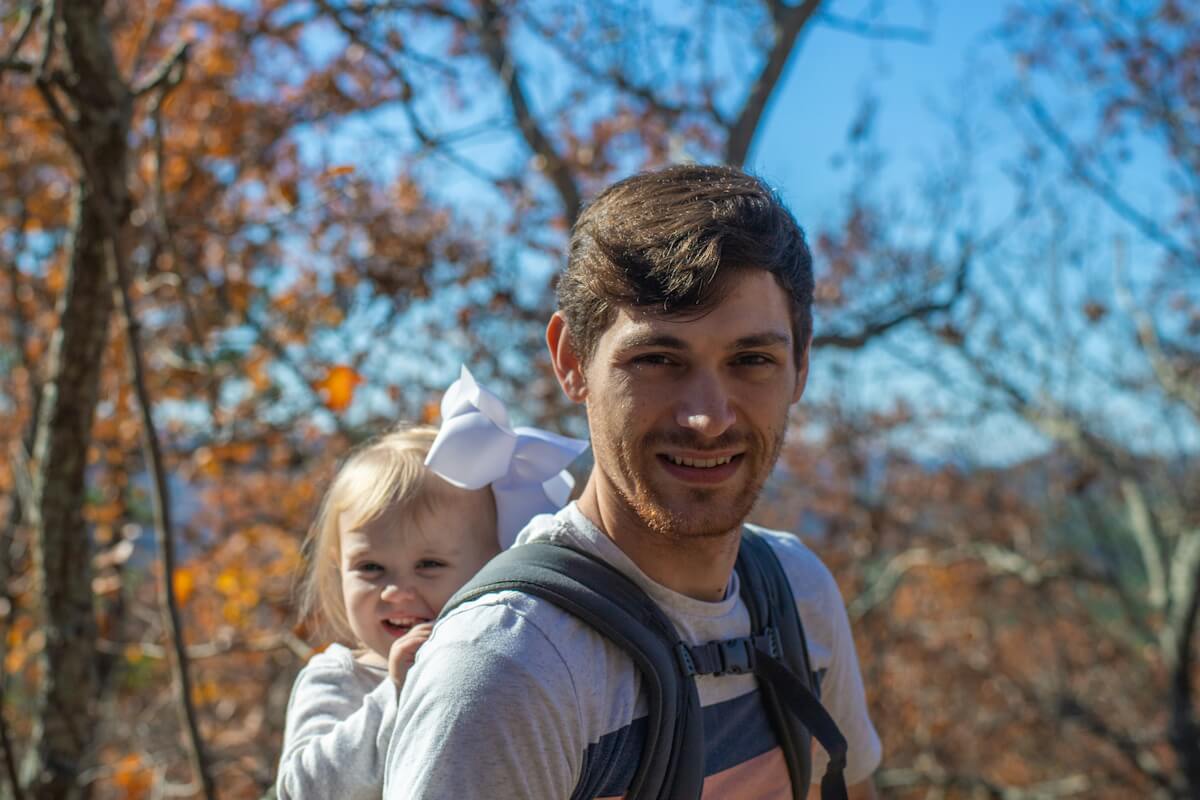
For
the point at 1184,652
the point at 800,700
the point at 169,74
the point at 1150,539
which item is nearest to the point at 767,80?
the point at 169,74

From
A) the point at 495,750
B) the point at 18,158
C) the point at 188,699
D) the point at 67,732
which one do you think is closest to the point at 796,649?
the point at 495,750

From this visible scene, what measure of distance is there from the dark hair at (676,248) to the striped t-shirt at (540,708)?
0.33 metres

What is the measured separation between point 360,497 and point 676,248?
729 mm

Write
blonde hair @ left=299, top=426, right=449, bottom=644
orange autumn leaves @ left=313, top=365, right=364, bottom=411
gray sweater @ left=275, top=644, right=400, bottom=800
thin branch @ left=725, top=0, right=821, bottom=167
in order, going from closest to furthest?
1. gray sweater @ left=275, top=644, right=400, bottom=800
2. blonde hair @ left=299, top=426, right=449, bottom=644
3. orange autumn leaves @ left=313, top=365, right=364, bottom=411
4. thin branch @ left=725, top=0, right=821, bottom=167

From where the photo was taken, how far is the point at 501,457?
5.41 feet

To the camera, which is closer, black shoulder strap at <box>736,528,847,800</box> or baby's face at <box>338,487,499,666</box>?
black shoulder strap at <box>736,528,847,800</box>

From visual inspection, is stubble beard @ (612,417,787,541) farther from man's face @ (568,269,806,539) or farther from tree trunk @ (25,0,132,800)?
tree trunk @ (25,0,132,800)

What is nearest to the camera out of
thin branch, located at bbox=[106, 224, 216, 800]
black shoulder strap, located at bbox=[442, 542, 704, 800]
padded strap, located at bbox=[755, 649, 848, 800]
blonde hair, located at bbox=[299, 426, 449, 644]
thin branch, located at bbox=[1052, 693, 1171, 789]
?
black shoulder strap, located at bbox=[442, 542, 704, 800]

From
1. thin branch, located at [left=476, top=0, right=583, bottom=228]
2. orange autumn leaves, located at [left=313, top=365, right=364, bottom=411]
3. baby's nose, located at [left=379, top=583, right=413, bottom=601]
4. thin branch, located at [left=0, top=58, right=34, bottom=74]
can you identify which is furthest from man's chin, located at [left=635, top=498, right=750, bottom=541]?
thin branch, located at [left=476, top=0, right=583, bottom=228]

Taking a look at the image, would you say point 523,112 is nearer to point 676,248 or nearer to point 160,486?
point 160,486

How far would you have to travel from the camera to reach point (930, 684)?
40.1ft

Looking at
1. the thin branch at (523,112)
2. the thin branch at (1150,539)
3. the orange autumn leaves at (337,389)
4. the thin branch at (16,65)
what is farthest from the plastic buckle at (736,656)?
the thin branch at (1150,539)

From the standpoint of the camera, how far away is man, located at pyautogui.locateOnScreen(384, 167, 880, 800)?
4.02ft

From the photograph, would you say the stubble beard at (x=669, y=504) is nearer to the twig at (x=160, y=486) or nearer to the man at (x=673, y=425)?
the man at (x=673, y=425)
